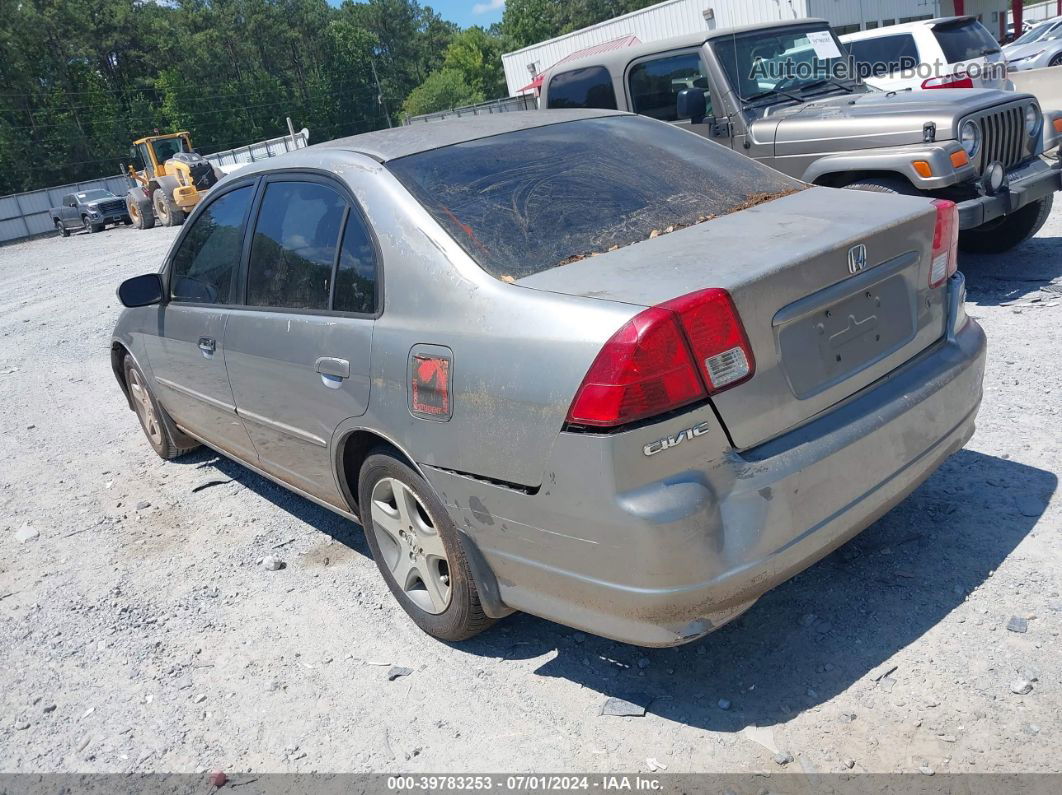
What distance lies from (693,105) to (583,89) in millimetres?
1556

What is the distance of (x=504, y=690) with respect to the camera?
2.94 meters

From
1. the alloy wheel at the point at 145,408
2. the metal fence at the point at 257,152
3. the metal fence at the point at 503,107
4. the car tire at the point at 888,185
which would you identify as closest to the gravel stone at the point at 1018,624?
the car tire at the point at 888,185

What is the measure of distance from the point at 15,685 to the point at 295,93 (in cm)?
7615

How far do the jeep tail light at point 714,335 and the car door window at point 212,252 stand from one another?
2.43 m

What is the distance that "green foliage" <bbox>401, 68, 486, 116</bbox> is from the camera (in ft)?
250

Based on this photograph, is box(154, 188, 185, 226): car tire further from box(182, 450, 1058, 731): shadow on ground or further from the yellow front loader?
box(182, 450, 1058, 731): shadow on ground

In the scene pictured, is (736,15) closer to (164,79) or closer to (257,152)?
(257,152)

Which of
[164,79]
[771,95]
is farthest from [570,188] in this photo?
[164,79]

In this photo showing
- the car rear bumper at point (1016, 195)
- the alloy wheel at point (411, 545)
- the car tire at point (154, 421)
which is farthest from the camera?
the car rear bumper at point (1016, 195)

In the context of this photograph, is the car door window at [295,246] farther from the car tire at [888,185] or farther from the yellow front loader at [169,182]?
the yellow front loader at [169,182]

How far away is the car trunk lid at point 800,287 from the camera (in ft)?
7.93

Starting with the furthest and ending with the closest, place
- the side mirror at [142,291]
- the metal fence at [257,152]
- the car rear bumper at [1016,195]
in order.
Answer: the metal fence at [257,152] < the car rear bumper at [1016,195] < the side mirror at [142,291]

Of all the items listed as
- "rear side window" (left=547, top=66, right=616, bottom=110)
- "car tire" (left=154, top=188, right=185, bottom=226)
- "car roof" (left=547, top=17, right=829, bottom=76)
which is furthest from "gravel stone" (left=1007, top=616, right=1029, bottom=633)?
"car tire" (left=154, top=188, right=185, bottom=226)

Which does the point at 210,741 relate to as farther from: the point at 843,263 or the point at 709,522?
the point at 843,263
